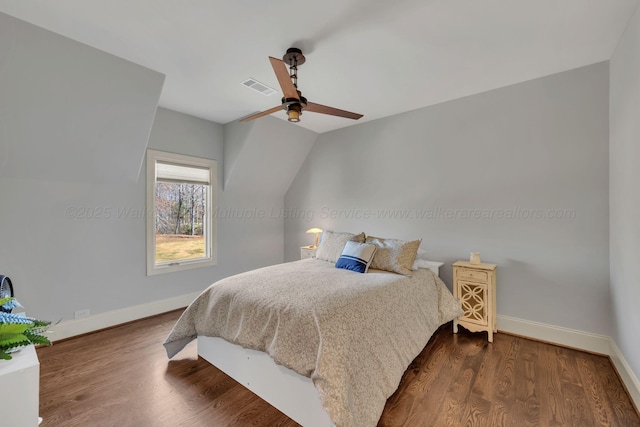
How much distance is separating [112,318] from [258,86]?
3091mm

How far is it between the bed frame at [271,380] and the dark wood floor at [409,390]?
71 mm

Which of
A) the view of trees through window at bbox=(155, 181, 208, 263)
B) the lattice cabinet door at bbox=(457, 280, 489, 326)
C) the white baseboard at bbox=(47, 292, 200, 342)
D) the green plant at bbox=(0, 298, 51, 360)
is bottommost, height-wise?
the white baseboard at bbox=(47, 292, 200, 342)

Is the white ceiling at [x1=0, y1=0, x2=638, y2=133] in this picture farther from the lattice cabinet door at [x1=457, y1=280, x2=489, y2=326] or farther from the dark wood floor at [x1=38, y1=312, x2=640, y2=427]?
the dark wood floor at [x1=38, y1=312, x2=640, y2=427]

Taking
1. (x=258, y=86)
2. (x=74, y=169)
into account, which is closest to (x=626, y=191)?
(x=258, y=86)

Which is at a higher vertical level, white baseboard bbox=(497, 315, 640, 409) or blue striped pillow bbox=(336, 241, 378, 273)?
blue striped pillow bbox=(336, 241, 378, 273)

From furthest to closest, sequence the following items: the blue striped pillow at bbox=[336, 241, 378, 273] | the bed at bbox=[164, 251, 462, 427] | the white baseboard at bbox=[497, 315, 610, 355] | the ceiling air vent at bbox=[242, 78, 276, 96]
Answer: the blue striped pillow at bbox=[336, 241, 378, 273]
the ceiling air vent at bbox=[242, 78, 276, 96]
the white baseboard at bbox=[497, 315, 610, 355]
the bed at bbox=[164, 251, 462, 427]

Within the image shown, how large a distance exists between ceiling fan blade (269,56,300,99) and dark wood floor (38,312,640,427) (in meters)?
2.19

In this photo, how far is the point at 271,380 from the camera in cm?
183

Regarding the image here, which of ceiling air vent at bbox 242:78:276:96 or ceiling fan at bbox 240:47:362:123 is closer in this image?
ceiling fan at bbox 240:47:362:123

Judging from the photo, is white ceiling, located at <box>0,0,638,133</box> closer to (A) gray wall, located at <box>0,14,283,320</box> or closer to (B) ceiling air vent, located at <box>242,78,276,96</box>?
(B) ceiling air vent, located at <box>242,78,276,96</box>

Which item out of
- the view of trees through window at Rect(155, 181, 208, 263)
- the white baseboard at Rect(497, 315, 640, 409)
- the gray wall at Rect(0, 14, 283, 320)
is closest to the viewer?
the white baseboard at Rect(497, 315, 640, 409)

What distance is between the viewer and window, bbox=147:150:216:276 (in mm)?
3447

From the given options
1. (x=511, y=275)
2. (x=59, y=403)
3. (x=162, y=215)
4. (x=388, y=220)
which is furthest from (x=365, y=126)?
(x=59, y=403)

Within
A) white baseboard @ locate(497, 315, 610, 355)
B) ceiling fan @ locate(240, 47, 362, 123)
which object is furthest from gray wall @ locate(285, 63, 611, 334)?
ceiling fan @ locate(240, 47, 362, 123)
